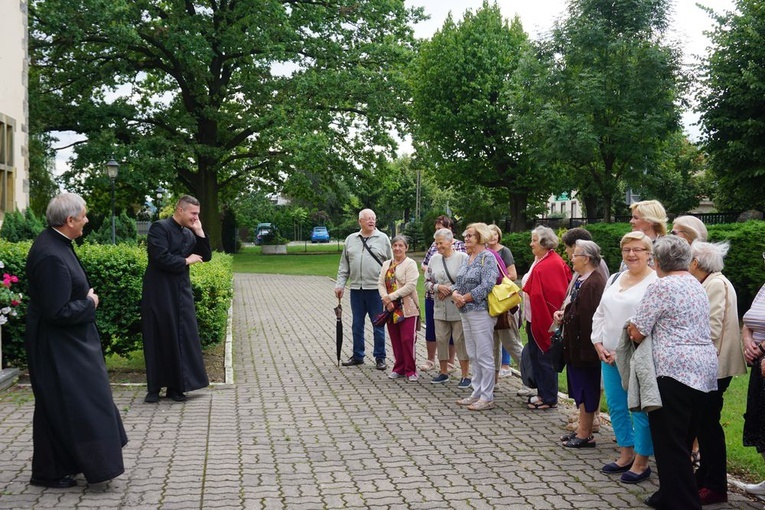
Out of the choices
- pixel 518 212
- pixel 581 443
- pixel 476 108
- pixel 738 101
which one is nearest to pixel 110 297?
pixel 581 443

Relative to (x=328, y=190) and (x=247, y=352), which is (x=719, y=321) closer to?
(x=247, y=352)

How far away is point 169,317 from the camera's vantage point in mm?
8250

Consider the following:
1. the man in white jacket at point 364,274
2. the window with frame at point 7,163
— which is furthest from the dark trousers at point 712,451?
the window with frame at point 7,163

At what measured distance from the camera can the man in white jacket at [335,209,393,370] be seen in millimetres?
10781

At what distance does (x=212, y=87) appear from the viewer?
3331cm

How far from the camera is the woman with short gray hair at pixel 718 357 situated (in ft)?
17.4

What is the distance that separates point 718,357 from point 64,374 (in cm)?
456

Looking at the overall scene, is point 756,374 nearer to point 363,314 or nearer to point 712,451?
point 712,451

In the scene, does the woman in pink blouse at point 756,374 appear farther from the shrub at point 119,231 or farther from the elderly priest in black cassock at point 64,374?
the shrub at point 119,231

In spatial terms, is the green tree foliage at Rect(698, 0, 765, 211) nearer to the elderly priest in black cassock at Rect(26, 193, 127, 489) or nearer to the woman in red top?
the woman in red top

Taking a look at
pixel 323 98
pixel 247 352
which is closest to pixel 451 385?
pixel 247 352

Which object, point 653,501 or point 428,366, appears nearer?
point 653,501

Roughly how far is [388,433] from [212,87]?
93.7 ft

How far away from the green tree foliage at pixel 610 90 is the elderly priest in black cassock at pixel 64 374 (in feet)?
79.3
